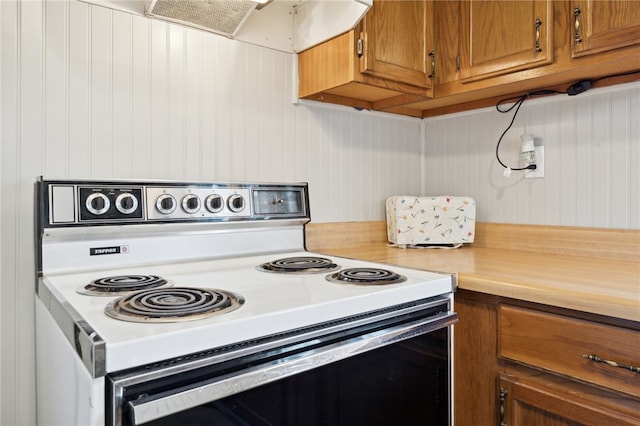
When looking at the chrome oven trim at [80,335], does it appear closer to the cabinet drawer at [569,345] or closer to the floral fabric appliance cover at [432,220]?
the cabinet drawer at [569,345]

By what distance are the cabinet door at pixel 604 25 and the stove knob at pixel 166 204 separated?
128cm

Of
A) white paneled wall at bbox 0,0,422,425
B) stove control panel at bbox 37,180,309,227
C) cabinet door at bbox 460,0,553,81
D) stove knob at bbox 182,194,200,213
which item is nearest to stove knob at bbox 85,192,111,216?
stove control panel at bbox 37,180,309,227

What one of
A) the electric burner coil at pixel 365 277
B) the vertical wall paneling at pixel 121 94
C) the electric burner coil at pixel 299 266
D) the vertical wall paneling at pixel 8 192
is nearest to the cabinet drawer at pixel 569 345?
the electric burner coil at pixel 365 277

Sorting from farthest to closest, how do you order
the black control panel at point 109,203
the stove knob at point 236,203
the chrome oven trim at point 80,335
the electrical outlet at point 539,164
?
the electrical outlet at point 539,164 < the stove knob at point 236,203 < the black control panel at point 109,203 < the chrome oven trim at point 80,335

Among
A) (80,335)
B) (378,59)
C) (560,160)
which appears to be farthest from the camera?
(560,160)

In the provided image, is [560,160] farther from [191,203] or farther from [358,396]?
[191,203]

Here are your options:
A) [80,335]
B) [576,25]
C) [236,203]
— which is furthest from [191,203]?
[576,25]

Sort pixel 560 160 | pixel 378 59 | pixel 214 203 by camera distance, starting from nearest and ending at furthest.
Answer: pixel 214 203 → pixel 378 59 → pixel 560 160

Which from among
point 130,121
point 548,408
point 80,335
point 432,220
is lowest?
point 548,408

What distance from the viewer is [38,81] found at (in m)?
1.15

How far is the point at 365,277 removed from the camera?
105 centimetres

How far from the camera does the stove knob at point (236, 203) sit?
4.55ft

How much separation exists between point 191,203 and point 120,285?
0.41 metres

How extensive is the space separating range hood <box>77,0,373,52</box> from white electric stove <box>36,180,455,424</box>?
526 mm
